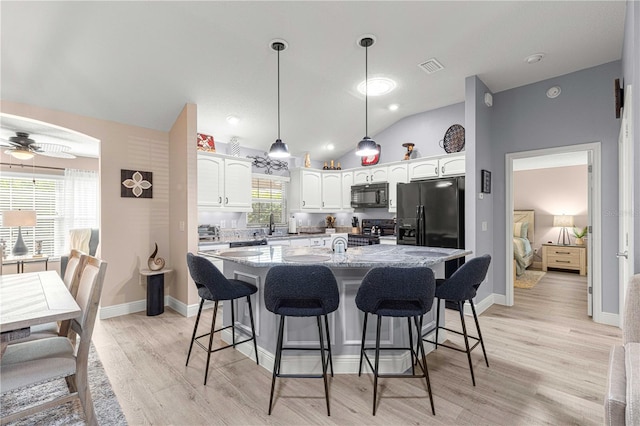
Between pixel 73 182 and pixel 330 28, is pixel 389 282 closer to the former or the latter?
pixel 330 28

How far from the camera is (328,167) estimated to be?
6.25 metres

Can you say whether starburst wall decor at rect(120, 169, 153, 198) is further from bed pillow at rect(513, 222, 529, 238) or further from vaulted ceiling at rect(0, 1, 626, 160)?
bed pillow at rect(513, 222, 529, 238)

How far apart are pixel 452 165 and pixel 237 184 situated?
3305 mm

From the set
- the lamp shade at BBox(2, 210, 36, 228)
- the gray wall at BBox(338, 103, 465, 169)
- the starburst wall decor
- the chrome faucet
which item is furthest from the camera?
the chrome faucet

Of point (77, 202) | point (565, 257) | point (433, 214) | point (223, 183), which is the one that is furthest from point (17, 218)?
point (565, 257)

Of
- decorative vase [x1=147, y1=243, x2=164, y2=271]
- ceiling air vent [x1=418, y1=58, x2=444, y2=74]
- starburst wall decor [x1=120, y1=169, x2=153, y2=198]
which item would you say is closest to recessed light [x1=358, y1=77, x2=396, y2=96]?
ceiling air vent [x1=418, y1=58, x2=444, y2=74]

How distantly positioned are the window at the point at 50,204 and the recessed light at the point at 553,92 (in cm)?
767

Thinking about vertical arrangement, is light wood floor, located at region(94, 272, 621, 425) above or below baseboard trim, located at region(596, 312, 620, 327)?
below

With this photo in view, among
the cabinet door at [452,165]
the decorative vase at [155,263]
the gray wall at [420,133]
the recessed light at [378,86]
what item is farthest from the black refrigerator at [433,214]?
the decorative vase at [155,263]

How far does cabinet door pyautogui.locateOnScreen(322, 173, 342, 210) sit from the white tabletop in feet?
14.1

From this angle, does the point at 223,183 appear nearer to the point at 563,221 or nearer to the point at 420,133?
the point at 420,133

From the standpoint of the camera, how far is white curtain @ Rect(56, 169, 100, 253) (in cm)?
562

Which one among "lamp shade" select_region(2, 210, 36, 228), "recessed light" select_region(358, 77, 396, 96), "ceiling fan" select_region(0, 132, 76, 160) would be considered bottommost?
"lamp shade" select_region(2, 210, 36, 228)

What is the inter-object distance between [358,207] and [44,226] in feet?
19.0
